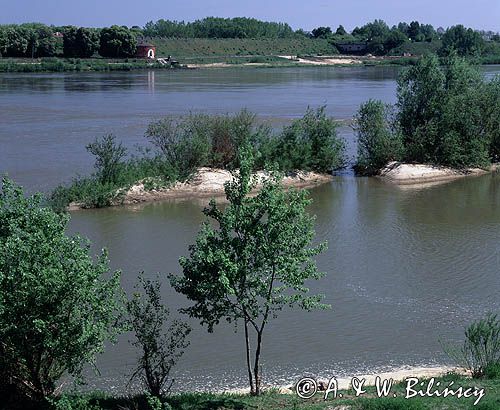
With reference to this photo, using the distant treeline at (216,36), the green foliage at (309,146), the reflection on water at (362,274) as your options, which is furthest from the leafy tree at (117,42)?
the reflection on water at (362,274)

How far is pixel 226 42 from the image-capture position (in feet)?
427

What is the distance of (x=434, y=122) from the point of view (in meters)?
30.8

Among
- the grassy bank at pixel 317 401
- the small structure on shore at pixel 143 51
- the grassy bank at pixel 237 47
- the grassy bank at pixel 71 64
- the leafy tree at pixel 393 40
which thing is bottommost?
the grassy bank at pixel 317 401

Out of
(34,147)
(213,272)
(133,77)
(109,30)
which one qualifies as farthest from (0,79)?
(213,272)

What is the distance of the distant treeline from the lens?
10025 centimetres

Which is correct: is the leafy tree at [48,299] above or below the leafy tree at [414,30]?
below

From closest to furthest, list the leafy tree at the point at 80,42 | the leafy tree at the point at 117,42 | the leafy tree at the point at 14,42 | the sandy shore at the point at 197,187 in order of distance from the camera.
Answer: the sandy shore at the point at 197,187 → the leafy tree at the point at 14,42 → the leafy tree at the point at 80,42 → the leafy tree at the point at 117,42

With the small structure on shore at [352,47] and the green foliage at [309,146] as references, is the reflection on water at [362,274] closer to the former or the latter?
the green foliage at [309,146]

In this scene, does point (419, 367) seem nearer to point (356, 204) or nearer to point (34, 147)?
point (356, 204)

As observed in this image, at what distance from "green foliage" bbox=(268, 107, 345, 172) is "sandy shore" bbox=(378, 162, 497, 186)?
7.19 ft

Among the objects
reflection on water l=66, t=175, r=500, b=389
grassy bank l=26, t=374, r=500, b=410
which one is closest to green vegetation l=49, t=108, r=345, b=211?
reflection on water l=66, t=175, r=500, b=389

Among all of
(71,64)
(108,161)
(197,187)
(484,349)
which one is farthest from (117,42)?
(484,349)

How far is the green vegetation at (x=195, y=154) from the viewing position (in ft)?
80.4

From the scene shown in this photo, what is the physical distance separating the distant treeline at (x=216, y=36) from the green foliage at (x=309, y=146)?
101ft
